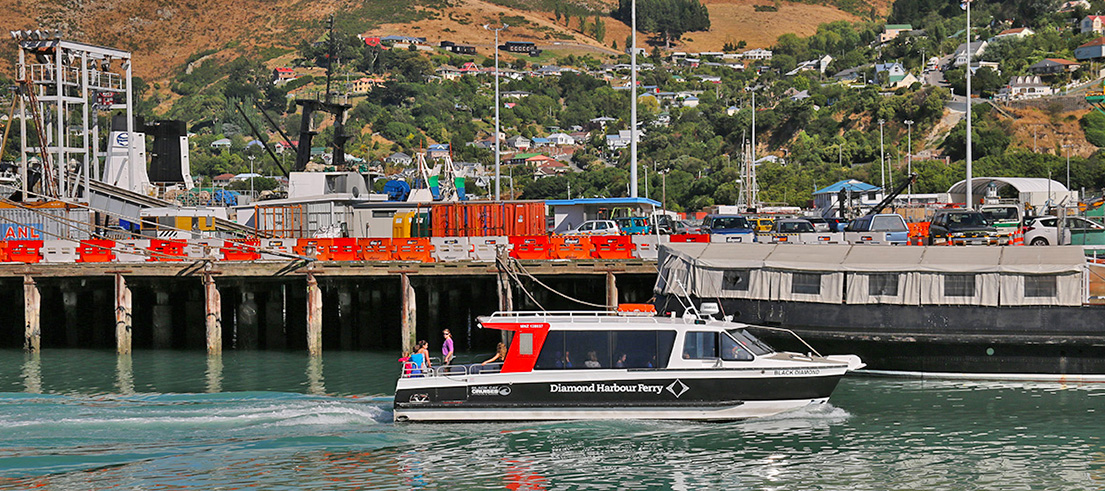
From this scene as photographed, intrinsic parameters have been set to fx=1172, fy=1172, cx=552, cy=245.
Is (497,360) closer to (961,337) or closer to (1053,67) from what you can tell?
(961,337)

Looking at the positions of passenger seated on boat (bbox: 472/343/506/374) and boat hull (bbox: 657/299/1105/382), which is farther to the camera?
boat hull (bbox: 657/299/1105/382)

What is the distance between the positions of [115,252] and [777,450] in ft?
84.7

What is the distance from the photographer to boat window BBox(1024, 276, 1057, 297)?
30.1m

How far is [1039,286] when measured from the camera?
30172mm

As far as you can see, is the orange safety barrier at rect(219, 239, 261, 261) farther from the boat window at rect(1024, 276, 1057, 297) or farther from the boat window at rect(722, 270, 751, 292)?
the boat window at rect(1024, 276, 1057, 297)

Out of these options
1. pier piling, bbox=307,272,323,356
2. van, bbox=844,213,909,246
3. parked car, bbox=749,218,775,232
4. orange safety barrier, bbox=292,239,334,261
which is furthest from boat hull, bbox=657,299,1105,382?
parked car, bbox=749,218,775,232

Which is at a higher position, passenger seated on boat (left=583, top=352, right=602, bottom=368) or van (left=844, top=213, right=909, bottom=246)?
van (left=844, top=213, right=909, bottom=246)

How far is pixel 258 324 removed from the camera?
40.2m

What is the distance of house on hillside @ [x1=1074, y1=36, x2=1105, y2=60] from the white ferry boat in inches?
6193

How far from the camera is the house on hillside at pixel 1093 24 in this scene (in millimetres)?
189750

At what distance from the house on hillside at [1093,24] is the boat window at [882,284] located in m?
177

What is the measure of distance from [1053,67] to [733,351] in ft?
498

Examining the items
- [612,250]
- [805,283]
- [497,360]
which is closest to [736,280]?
[805,283]

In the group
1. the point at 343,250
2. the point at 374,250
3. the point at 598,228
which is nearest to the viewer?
the point at 374,250
